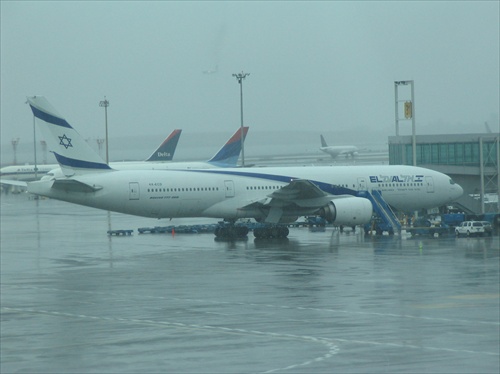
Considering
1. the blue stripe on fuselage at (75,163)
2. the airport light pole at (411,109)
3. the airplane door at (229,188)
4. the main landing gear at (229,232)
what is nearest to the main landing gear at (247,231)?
the main landing gear at (229,232)

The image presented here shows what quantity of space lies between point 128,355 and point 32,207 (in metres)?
76.2

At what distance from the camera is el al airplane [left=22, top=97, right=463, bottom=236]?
158ft

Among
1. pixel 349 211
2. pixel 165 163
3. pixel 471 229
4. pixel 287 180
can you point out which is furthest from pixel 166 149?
pixel 471 229


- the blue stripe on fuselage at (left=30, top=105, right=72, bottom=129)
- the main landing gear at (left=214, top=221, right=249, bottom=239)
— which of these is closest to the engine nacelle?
the main landing gear at (left=214, top=221, right=249, bottom=239)

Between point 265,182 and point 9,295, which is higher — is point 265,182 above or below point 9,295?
above

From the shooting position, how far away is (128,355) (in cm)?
1794

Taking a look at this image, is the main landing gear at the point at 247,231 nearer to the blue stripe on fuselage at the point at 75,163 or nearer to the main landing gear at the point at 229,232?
the main landing gear at the point at 229,232

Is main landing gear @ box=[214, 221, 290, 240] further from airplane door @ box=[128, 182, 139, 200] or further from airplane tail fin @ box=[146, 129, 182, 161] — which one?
airplane tail fin @ box=[146, 129, 182, 161]

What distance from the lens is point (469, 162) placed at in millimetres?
61281

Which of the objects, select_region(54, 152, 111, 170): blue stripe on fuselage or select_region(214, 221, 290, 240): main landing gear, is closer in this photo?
select_region(54, 152, 111, 170): blue stripe on fuselage

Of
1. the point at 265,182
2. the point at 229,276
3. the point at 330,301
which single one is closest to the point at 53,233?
the point at 265,182

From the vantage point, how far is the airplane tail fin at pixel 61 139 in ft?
161

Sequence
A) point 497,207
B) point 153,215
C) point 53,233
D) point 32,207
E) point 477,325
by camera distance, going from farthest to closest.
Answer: point 32,207 < point 497,207 < point 53,233 < point 153,215 < point 477,325

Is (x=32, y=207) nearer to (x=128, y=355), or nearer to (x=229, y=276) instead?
(x=229, y=276)
